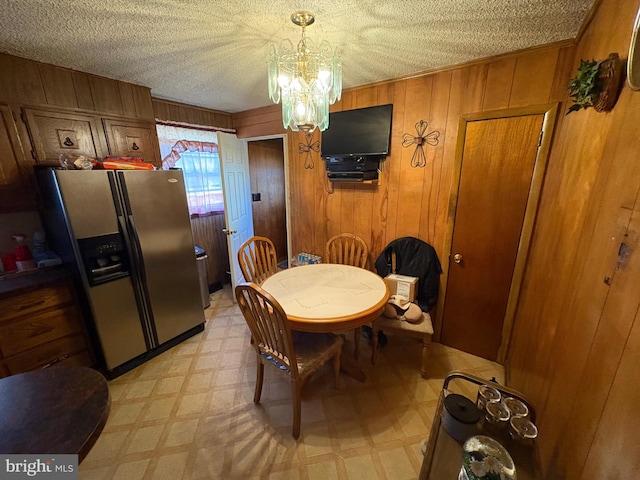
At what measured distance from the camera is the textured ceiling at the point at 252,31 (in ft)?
4.06

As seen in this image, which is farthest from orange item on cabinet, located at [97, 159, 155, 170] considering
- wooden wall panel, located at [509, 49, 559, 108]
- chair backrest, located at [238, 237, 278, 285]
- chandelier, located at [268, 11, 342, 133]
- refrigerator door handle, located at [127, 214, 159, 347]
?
wooden wall panel, located at [509, 49, 559, 108]

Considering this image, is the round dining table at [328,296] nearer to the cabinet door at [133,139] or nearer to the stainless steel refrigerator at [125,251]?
the stainless steel refrigerator at [125,251]

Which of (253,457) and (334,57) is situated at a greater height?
(334,57)

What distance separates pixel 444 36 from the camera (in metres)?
1.53

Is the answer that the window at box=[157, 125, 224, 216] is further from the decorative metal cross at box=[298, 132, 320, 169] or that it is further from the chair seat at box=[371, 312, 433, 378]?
the chair seat at box=[371, 312, 433, 378]

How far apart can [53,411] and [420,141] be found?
8.58ft

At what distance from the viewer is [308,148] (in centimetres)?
285

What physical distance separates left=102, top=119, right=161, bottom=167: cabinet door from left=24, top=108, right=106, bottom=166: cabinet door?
84 mm

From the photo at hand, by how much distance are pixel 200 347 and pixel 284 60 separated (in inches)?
96.8

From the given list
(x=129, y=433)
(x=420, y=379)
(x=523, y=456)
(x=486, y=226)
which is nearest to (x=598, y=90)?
(x=486, y=226)

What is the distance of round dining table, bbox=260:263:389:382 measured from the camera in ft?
4.93

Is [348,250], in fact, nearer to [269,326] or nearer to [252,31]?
[269,326]

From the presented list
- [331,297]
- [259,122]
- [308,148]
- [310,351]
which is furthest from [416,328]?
[259,122]

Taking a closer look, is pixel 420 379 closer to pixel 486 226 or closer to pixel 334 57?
pixel 486 226
